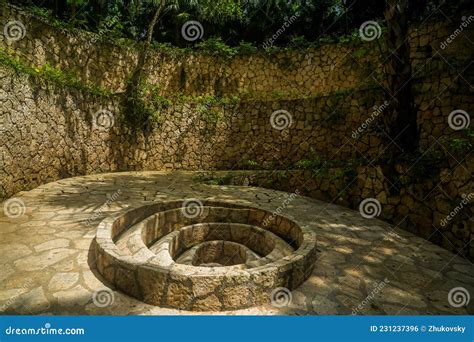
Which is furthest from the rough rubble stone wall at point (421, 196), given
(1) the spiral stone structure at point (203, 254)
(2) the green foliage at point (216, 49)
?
(2) the green foliage at point (216, 49)

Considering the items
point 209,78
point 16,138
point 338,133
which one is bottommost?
point 16,138

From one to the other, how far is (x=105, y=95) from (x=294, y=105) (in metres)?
7.01

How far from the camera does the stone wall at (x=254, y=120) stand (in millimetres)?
5699

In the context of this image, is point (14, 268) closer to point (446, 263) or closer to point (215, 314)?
point (215, 314)

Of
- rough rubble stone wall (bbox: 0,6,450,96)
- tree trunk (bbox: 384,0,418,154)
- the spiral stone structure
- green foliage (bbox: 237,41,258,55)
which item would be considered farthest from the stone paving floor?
green foliage (bbox: 237,41,258,55)

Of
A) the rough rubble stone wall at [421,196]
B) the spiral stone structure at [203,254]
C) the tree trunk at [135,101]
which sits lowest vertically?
the spiral stone structure at [203,254]

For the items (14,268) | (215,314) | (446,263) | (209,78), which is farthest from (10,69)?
(446,263)

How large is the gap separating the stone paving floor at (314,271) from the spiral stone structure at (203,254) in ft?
0.58

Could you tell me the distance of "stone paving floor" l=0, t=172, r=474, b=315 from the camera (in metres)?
2.86

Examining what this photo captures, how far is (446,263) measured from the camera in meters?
4.15

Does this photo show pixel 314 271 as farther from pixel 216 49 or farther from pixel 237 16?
pixel 237 16

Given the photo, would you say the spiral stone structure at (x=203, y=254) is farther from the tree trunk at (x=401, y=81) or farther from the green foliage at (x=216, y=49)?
the green foliage at (x=216, y=49)

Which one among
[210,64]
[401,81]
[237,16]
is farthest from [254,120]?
[237,16]

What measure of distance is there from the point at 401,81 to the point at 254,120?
5845mm
